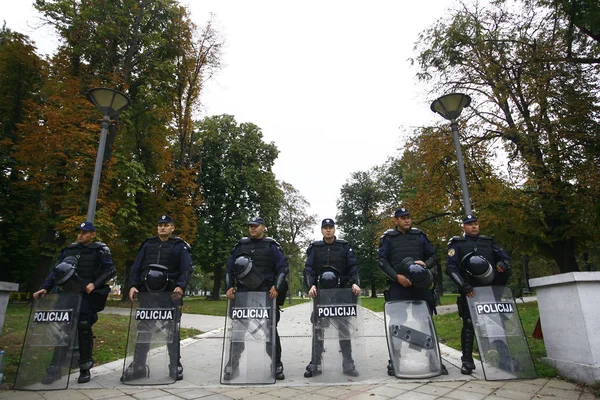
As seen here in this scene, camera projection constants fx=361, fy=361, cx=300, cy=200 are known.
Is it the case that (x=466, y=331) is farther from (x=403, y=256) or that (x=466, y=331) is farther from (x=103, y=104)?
(x=103, y=104)

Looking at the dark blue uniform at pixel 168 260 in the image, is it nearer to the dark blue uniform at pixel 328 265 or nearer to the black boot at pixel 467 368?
the dark blue uniform at pixel 328 265

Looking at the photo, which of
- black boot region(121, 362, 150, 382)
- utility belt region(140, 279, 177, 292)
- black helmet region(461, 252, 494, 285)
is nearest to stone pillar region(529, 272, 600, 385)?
black helmet region(461, 252, 494, 285)

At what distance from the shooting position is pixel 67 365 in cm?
444

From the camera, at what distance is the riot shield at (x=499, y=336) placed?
450 cm

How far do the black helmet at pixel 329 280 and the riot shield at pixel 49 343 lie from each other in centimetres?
320

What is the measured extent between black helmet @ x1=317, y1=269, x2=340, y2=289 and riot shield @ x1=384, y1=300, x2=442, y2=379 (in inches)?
33.0

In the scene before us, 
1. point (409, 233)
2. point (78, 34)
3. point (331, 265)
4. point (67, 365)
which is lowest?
point (67, 365)

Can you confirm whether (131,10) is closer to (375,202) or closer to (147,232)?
(147,232)

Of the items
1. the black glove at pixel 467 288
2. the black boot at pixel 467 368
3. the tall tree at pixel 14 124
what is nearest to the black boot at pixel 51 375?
the black boot at pixel 467 368

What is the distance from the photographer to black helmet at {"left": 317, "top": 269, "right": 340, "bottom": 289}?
501 cm

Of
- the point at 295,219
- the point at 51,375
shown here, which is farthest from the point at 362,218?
the point at 51,375

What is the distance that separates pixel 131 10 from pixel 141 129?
5287 mm

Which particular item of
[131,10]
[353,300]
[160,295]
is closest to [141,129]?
[131,10]

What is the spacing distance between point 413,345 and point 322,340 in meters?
1.19
